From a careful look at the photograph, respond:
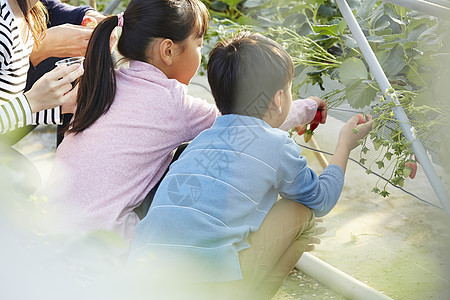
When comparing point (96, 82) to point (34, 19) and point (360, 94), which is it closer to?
point (34, 19)

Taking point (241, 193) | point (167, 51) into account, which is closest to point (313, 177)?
point (241, 193)

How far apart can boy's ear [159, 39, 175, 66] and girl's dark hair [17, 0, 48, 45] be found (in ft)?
1.14

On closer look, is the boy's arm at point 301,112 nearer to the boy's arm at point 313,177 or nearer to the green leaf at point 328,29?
the boy's arm at point 313,177

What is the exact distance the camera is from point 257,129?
1246 millimetres

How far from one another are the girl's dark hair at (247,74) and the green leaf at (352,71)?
13.6 inches

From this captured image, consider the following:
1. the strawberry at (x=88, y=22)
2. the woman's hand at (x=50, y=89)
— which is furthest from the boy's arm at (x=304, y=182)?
the strawberry at (x=88, y=22)

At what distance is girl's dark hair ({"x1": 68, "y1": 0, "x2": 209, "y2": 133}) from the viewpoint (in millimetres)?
1402

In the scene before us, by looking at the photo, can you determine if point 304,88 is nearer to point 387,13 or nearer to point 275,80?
point 387,13

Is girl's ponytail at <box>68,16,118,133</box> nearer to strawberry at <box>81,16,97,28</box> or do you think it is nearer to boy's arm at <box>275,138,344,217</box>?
strawberry at <box>81,16,97,28</box>

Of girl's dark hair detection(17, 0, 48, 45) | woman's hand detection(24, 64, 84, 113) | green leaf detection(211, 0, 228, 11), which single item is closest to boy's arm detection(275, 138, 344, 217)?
woman's hand detection(24, 64, 84, 113)

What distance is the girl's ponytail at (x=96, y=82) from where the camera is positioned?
140cm

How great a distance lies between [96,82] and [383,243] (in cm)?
118

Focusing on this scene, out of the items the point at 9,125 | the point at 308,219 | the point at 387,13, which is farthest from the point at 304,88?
the point at 9,125

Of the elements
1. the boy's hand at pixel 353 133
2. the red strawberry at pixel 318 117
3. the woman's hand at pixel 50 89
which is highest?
the woman's hand at pixel 50 89
